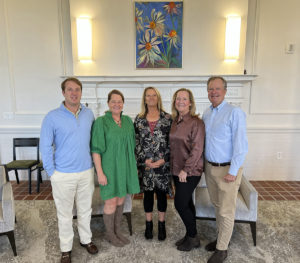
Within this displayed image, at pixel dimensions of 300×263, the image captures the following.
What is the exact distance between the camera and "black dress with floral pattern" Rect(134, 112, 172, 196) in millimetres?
2012

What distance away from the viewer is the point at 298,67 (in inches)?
137

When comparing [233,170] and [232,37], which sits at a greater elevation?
A: [232,37]

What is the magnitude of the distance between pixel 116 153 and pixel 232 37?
2539 mm

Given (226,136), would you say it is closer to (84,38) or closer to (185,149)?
(185,149)

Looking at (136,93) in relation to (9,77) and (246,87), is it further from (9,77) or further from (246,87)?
(9,77)

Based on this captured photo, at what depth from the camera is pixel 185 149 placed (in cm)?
192

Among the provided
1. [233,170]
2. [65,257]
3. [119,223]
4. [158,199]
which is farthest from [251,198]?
[65,257]

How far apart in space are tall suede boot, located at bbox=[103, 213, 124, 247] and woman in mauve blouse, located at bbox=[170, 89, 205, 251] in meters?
0.62

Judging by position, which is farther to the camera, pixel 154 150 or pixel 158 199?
pixel 158 199

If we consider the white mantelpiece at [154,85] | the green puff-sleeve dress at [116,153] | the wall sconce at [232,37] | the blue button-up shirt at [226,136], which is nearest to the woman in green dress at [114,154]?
the green puff-sleeve dress at [116,153]

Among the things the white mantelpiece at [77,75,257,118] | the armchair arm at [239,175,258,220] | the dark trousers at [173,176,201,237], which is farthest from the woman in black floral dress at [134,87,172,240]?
the white mantelpiece at [77,75,257,118]

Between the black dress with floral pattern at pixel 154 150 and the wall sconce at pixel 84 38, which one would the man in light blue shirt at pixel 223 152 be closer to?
the black dress with floral pattern at pixel 154 150

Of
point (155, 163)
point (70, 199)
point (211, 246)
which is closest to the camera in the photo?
point (70, 199)

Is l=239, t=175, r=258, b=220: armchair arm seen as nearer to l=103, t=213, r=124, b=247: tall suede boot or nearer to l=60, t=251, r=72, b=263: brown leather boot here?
l=103, t=213, r=124, b=247: tall suede boot
